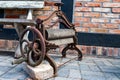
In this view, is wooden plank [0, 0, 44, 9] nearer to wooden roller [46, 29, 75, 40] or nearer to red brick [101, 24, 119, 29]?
wooden roller [46, 29, 75, 40]

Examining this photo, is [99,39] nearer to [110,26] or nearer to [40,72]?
[110,26]

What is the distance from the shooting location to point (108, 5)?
3547mm

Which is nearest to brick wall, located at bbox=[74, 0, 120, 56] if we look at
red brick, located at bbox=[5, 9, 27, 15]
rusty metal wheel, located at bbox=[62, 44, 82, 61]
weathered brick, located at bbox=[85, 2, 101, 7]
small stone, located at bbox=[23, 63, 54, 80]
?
weathered brick, located at bbox=[85, 2, 101, 7]

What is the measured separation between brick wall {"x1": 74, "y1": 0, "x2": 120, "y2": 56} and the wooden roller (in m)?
0.63

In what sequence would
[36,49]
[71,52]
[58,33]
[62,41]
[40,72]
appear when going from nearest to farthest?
[40,72] → [36,49] → [58,33] → [62,41] → [71,52]

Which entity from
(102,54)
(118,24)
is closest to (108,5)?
(118,24)

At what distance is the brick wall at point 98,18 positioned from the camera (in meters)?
3.54

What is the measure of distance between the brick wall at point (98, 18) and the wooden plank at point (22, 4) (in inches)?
26.0

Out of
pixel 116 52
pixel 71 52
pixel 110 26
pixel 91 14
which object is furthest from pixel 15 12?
pixel 116 52

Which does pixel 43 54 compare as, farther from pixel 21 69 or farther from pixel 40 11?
pixel 40 11

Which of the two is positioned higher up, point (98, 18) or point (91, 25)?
point (98, 18)

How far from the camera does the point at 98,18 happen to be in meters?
3.59

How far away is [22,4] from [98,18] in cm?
137

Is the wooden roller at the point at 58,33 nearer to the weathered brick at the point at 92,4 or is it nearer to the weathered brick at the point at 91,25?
the weathered brick at the point at 91,25
